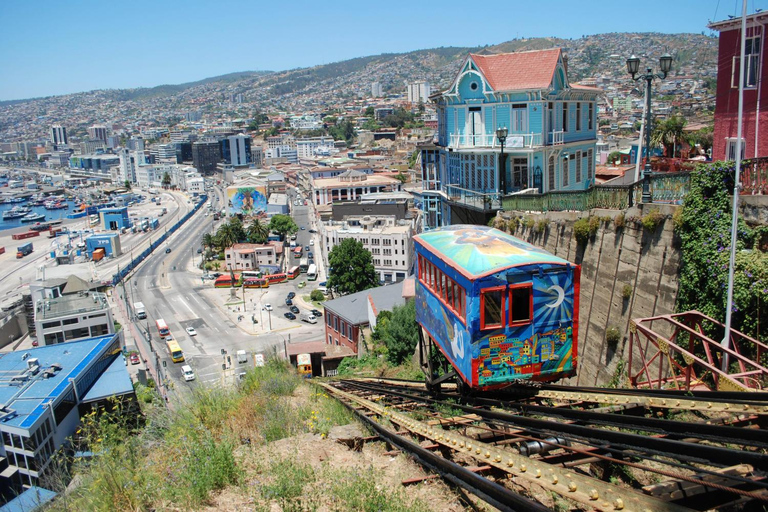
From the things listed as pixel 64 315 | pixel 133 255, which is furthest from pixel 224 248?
pixel 64 315

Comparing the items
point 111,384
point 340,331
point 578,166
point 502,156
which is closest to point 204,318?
point 340,331

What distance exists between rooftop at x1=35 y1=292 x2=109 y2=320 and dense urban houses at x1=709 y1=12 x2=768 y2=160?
45.2 m

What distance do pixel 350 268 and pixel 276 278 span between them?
18.3 meters

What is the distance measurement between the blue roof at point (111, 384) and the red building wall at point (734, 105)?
31.1m

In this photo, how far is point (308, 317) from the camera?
5681 cm

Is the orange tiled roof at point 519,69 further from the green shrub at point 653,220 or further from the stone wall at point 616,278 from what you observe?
the green shrub at point 653,220

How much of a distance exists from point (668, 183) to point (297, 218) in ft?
331

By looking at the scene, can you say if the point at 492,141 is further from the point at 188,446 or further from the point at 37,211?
the point at 37,211

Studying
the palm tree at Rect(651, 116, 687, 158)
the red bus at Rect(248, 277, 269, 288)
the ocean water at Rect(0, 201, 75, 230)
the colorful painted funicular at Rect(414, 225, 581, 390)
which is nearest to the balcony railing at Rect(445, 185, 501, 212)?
the colorful painted funicular at Rect(414, 225, 581, 390)

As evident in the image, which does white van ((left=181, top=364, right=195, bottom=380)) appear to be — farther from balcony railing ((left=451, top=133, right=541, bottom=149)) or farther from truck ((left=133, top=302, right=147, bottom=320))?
balcony railing ((left=451, top=133, right=541, bottom=149))

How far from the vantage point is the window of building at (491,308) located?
26.2 ft

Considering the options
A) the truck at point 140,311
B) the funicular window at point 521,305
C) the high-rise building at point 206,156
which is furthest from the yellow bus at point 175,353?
the high-rise building at point 206,156

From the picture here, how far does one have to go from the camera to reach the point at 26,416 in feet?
89.9

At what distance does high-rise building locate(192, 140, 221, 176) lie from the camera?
194625 mm
